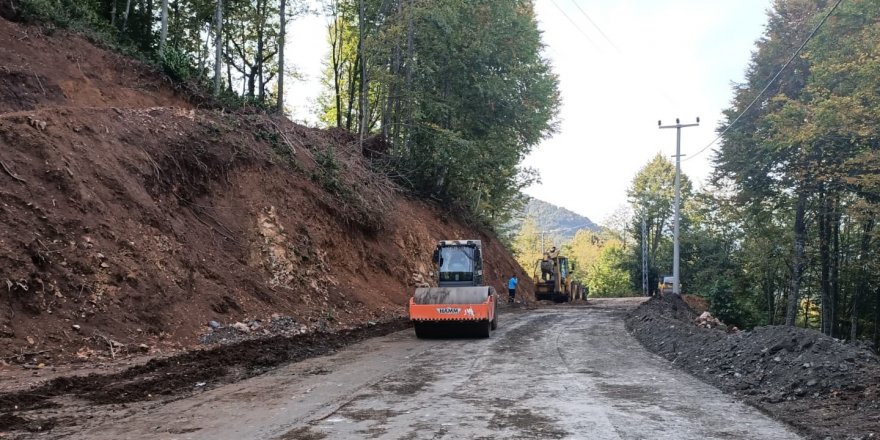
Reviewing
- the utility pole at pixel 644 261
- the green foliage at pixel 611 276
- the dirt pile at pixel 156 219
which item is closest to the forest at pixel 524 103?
the dirt pile at pixel 156 219

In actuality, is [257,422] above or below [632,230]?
below

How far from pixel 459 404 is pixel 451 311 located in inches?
271

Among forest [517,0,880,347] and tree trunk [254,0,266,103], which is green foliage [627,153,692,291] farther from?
tree trunk [254,0,266,103]

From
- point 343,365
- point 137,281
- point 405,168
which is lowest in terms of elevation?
point 343,365

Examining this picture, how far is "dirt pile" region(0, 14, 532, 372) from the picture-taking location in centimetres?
1038

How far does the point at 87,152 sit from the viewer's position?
13.3 metres

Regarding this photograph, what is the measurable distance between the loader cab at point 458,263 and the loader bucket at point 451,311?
2.35 metres

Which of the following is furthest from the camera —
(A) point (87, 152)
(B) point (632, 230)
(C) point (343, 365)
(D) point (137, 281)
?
(B) point (632, 230)

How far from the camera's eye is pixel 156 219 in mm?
13773

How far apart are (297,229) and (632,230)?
180 ft

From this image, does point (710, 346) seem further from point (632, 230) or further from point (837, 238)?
point (632, 230)

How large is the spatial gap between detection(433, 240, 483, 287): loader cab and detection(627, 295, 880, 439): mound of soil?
21.1 feet

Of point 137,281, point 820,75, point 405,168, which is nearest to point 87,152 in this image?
point 137,281

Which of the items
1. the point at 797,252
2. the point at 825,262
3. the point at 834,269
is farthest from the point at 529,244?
the point at 825,262
